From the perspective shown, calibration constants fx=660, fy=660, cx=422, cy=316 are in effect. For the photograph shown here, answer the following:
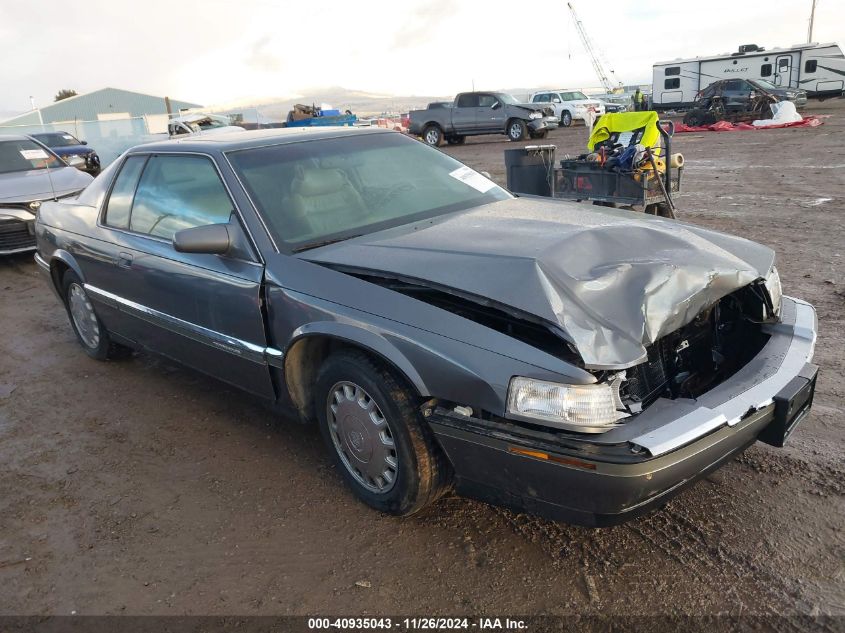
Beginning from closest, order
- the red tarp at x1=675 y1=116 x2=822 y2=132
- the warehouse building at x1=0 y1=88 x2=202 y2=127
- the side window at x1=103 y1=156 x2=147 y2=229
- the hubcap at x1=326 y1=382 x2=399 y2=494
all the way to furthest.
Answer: the hubcap at x1=326 y1=382 x2=399 y2=494 < the side window at x1=103 y1=156 x2=147 y2=229 < the red tarp at x1=675 y1=116 x2=822 y2=132 < the warehouse building at x1=0 y1=88 x2=202 y2=127

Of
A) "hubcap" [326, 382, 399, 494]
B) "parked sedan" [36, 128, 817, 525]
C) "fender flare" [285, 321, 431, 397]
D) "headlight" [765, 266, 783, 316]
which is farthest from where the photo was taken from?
"headlight" [765, 266, 783, 316]

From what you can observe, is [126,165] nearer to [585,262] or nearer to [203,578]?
[203,578]

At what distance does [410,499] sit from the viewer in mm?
2736

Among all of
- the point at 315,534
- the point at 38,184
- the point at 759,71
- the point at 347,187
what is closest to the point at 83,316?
the point at 347,187

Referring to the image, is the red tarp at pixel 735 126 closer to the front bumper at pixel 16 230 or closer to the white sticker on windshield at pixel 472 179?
the white sticker on windshield at pixel 472 179

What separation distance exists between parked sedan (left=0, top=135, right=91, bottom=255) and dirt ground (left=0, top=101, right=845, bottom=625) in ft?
15.1

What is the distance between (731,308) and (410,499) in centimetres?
179

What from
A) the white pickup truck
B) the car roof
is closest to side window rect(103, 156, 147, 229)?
the car roof

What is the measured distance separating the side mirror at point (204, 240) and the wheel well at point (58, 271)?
7.86 ft

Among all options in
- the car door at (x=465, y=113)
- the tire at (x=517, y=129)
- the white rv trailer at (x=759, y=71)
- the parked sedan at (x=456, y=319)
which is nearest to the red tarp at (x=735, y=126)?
the tire at (x=517, y=129)

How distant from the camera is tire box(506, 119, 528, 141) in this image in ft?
74.4

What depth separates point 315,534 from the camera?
9.43 feet

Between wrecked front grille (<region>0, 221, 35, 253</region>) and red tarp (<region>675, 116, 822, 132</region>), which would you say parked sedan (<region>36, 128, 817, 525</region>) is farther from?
red tarp (<region>675, 116, 822, 132</region>)

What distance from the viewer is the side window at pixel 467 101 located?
923 inches
